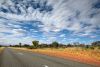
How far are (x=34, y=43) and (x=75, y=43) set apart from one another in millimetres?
55688

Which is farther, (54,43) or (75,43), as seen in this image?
(54,43)

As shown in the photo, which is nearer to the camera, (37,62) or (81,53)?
(37,62)

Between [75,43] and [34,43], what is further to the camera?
[34,43]

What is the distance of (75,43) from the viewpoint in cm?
7850

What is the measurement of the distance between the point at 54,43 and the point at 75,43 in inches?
1240

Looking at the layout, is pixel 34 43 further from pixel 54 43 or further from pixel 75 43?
pixel 75 43

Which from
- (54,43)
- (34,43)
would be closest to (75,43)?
(54,43)

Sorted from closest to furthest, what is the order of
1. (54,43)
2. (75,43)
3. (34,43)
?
(75,43) < (54,43) < (34,43)

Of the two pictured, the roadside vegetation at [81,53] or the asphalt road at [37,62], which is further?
the roadside vegetation at [81,53]

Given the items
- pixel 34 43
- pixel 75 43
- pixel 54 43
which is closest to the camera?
pixel 75 43

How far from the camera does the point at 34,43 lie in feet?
419

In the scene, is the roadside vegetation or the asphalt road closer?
the asphalt road

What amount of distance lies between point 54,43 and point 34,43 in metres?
25.2
